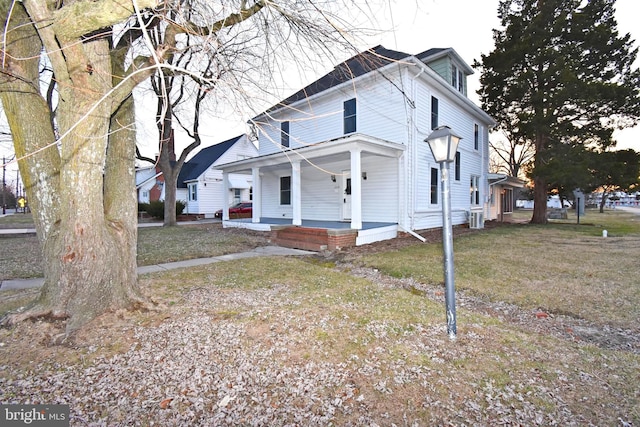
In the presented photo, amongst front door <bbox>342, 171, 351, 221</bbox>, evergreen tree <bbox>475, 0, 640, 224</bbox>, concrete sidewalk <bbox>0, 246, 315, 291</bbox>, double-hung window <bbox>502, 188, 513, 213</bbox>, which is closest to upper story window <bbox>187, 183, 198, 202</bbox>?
front door <bbox>342, 171, 351, 221</bbox>

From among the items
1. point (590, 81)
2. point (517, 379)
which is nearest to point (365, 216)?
point (517, 379)

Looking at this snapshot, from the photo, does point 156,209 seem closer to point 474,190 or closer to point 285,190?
point 285,190

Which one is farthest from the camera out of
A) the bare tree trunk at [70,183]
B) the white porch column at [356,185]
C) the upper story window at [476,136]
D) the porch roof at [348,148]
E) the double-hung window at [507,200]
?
the double-hung window at [507,200]

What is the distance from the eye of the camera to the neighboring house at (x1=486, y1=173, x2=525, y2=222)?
16.4 meters

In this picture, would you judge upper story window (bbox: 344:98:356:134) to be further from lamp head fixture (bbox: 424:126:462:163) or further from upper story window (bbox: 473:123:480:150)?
lamp head fixture (bbox: 424:126:462:163)

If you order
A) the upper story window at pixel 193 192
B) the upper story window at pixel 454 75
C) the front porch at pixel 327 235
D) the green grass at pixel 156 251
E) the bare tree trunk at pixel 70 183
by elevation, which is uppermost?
the upper story window at pixel 454 75

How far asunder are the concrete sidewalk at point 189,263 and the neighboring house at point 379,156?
98cm

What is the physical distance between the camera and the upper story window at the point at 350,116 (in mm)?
11479

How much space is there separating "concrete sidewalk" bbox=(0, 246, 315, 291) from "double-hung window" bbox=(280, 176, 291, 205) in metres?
5.35

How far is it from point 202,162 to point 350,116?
1648cm

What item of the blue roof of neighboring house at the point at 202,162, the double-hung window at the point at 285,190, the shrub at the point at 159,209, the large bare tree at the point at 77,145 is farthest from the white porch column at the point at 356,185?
the blue roof of neighboring house at the point at 202,162

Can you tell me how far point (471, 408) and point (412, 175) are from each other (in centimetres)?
880

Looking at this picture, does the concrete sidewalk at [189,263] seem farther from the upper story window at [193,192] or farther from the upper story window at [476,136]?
the upper story window at [193,192]

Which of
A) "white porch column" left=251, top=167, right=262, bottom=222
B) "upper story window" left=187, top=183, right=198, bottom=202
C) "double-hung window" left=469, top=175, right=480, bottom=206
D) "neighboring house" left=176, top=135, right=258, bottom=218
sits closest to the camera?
"white porch column" left=251, top=167, right=262, bottom=222
